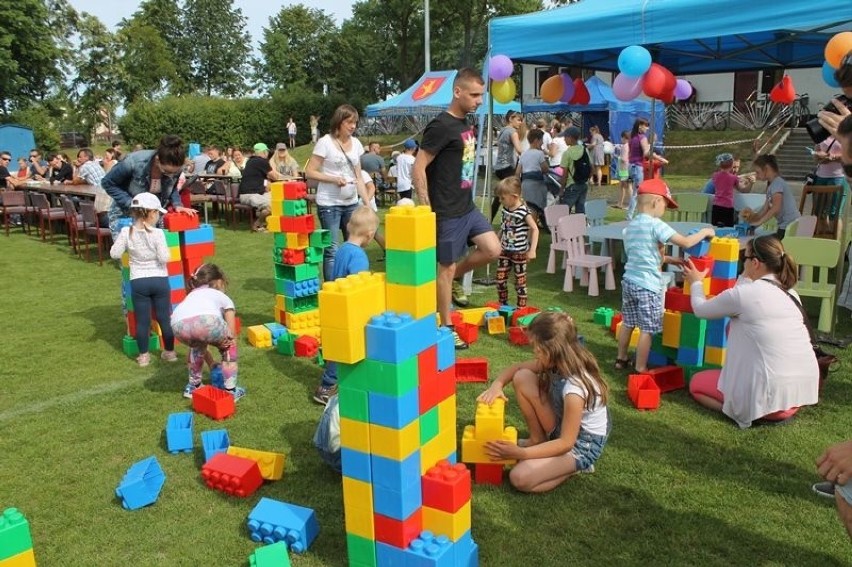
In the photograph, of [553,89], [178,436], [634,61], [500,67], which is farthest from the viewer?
[553,89]

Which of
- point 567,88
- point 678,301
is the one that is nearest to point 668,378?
point 678,301

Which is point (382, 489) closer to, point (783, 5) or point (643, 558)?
point (643, 558)

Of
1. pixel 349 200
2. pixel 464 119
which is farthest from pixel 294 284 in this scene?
pixel 464 119

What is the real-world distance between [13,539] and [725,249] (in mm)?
4749

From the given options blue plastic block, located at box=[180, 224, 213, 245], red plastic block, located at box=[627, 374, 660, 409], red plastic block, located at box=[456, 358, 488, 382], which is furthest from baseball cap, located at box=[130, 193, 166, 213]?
red plastic block, located at box=[627, 374, 660, 409]

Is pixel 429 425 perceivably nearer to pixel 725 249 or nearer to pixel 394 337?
pixel 394 337

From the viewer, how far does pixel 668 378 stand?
5.05 metres

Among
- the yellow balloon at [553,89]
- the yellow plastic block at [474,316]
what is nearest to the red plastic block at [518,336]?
the yellow plastic block at [474,316]

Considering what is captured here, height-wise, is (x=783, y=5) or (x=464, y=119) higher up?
(x=783, y=5)

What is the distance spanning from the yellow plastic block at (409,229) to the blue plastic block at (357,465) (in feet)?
2.83

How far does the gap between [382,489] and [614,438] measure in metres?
2.05

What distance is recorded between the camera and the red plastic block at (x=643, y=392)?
15.4ft

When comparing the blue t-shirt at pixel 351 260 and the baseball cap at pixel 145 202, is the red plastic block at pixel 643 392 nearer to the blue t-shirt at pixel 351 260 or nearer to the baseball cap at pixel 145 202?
the blue t-shirt at pixel 351 260

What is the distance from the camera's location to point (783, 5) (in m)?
6.25
